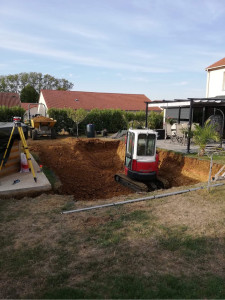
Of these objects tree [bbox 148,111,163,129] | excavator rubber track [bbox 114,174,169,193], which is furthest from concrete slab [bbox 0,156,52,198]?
tree [bbox 148,111,163,129]

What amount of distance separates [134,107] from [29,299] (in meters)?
32.1

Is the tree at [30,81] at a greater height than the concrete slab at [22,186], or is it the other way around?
the tree at [30,81]

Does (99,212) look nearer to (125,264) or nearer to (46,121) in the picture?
(125,264)

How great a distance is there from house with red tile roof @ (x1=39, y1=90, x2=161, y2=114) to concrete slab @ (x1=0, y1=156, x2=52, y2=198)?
2206 centimetres

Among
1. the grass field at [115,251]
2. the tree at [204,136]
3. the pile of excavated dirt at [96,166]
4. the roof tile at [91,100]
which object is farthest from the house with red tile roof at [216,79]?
the grass field at [115,251]

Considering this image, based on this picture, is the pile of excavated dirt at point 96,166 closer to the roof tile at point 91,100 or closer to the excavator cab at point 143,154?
the excavator cab at point 143,154

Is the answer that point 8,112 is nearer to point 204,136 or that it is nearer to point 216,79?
point 204,136

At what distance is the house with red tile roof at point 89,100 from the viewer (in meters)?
30.5

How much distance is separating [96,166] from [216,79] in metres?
12.6

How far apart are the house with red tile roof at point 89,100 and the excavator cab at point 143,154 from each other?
2178 centimetres

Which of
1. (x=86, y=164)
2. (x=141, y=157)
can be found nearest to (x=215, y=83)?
(x=86, y=164)

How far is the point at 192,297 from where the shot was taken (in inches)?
118

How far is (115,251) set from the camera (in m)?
4.05

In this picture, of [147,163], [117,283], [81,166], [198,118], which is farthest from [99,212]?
[198,118]
